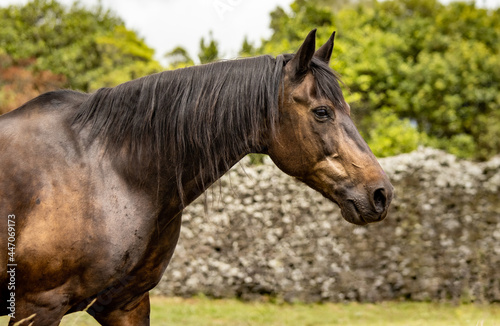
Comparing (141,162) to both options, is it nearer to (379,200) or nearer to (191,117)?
(191,117)

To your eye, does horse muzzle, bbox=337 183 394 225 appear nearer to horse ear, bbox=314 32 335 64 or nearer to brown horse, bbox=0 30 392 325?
brown horse, bbox=0 30 392 325

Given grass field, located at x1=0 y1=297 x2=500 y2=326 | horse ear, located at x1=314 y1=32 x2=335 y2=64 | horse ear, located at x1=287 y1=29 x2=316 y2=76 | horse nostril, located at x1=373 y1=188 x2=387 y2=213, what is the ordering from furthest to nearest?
grass field, located at x1=0 y1=297 x2=500 y2=326 → horse ear, located at x1=314 y1=32 x2=335 y2=64 → horse ear, located at x1=287 y1=29 x2=316 y2=76 → horse nostril, located at x1=373 y1=188 x2=387 y2=213

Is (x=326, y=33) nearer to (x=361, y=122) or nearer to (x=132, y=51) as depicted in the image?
(x=361, y=122)

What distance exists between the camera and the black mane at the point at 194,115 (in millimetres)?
2514

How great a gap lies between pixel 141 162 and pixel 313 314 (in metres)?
6.40

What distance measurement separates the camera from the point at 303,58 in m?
2.52


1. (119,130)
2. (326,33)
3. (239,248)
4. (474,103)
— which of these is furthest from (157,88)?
(474,103)

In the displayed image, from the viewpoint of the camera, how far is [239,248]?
903 centimetres

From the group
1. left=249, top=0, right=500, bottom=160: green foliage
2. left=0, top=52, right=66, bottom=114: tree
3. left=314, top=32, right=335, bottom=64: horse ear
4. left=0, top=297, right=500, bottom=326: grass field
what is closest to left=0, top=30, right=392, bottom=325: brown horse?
left=314, top=32, right=335, bottom=64: horse ear

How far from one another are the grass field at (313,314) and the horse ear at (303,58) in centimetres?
554

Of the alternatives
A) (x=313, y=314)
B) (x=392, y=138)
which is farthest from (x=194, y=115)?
(x=392, y=138)

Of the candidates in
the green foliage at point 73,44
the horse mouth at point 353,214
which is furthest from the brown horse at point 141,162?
the green foliage at point 73,44

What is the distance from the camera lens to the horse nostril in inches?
92.6

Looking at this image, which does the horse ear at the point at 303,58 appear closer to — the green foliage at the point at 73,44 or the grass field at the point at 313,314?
the grass field at the point at 313,314
